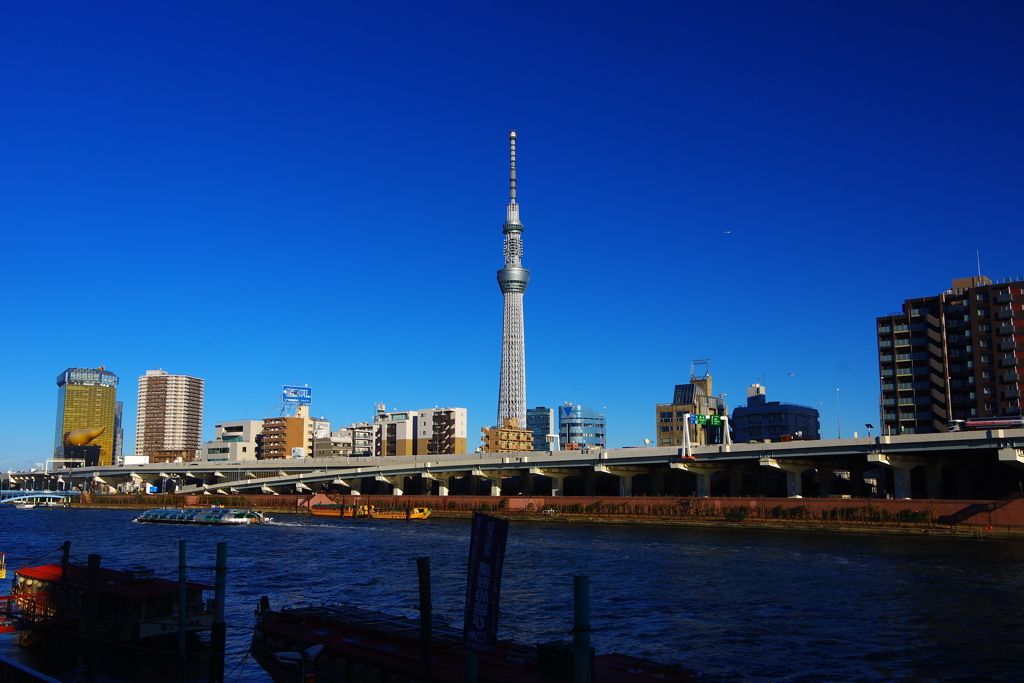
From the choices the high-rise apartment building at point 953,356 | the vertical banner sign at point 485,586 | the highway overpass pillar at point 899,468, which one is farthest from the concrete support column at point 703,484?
the vertical banner sign at point 485,586

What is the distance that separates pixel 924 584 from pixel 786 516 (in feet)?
135

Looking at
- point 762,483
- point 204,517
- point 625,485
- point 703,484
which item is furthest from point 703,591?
point 204,517

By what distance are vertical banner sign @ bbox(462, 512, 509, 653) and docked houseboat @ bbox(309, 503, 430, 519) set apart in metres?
100

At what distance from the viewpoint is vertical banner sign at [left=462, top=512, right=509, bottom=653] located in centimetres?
1620

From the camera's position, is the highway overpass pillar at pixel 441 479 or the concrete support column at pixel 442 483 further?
the concrete support column at pixel 442 483

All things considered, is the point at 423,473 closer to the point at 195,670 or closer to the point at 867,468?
the point at 867,468

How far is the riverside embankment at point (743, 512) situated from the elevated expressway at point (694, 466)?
6.48 meters

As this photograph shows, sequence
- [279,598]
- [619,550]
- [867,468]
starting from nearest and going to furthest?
[279,598] < [619,550] < [867,468]

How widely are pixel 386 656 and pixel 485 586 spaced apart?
1081 cm

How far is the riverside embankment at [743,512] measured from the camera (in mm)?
74062

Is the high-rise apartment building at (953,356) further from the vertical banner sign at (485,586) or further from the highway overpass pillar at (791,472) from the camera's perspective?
the vertical banner sign at (485,586)

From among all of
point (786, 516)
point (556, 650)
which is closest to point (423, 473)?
point (786, 516)

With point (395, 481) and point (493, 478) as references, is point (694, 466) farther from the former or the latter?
point (395, 481)

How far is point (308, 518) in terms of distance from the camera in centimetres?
12131
